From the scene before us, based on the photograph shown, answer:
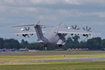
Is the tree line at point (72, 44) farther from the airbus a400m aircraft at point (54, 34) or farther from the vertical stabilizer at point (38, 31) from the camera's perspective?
the vertical stabilizer at point (38, 31)

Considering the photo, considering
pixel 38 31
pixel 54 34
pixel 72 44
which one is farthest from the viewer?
pixel 72 44

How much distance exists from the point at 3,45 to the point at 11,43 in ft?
19.1

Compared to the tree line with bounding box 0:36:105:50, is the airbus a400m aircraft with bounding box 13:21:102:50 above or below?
above

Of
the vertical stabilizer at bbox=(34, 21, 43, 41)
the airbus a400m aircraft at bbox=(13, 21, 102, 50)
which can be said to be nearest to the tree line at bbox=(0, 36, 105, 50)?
the airbus a400m aircraft at bbox=(13, 21, 102, 50)

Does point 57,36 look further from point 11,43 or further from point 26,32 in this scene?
point 11,43

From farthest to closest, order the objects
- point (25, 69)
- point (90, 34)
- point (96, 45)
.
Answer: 1. point (96, 45)
2. point (90, 34)
3. point (25, 69)

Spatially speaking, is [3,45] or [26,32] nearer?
[26,32]

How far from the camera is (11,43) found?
18500 centimetres

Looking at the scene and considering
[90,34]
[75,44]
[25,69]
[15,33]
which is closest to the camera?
[25,69]

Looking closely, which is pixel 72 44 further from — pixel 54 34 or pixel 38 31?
pixel 38 31

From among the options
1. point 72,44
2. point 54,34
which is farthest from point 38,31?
point 72,44

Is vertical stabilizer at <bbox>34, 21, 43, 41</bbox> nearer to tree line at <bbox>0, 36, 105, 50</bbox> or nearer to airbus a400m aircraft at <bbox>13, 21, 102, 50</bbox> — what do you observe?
airbus a400m aircraft at <bbox>13, 21, 102, 50</bbox>

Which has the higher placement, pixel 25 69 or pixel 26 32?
pixel 26 32

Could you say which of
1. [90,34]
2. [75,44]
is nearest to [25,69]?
[90,34]
